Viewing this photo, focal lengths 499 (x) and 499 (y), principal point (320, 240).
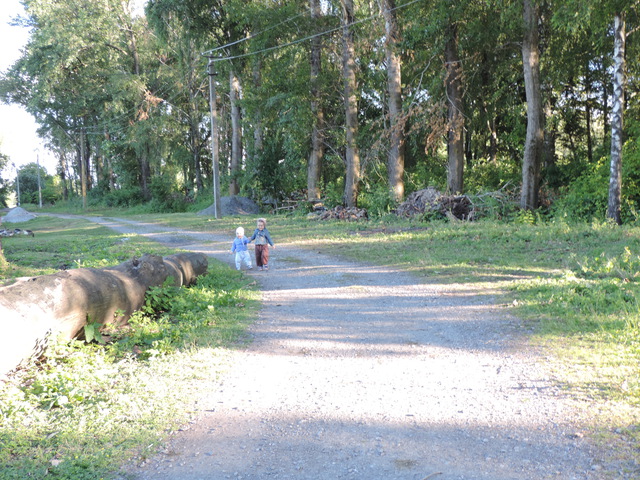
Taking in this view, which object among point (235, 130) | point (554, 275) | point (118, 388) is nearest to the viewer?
point (118, 388)

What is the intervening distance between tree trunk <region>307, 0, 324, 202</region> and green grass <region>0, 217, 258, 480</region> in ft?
60.0

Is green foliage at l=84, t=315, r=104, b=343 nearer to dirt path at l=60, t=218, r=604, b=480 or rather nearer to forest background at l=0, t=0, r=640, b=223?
dirt path at l=60, t=218, r=604, b=480

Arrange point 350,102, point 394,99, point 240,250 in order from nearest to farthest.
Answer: point 240,250 → point 394,99 → point 350,102

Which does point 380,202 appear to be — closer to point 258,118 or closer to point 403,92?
point 403,92

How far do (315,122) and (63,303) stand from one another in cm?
2036

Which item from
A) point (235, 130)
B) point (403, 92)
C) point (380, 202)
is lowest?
point (380, 202)

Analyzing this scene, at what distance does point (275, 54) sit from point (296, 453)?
90.5 ft

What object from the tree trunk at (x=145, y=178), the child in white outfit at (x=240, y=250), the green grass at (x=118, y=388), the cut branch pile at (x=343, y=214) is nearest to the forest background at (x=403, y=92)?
the cut branch pile at (x=343, y=214)

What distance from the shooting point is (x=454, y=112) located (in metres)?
19.8

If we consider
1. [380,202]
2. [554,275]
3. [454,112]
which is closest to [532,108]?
[454,112]

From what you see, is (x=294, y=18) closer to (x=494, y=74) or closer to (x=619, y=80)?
(x=494, y=74)

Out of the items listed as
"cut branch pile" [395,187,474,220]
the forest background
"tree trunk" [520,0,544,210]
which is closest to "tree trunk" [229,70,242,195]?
the forest background

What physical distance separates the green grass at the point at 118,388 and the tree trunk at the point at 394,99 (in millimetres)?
14173

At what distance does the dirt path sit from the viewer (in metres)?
3.27
